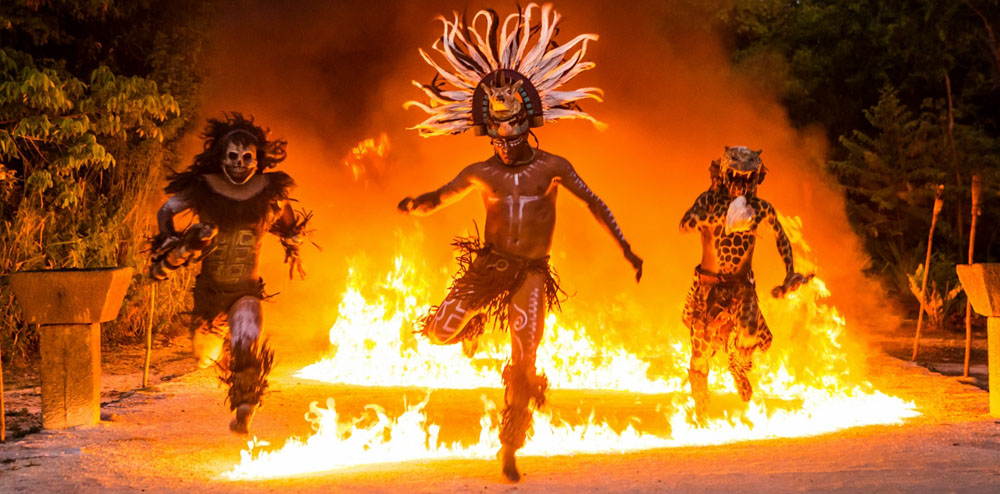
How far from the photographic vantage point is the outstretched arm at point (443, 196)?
21.5 ft

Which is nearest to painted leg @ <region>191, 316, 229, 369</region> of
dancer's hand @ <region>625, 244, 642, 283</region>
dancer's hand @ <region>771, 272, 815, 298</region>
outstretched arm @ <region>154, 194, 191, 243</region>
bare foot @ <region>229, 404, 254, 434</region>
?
bare foot @ <region>229, 404, 254, 434</region>

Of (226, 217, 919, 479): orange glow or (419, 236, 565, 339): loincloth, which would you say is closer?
(419, 236, 565, 339): loincloth

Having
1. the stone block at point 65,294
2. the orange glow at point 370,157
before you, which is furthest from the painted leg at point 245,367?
the orange glow at point 370,157

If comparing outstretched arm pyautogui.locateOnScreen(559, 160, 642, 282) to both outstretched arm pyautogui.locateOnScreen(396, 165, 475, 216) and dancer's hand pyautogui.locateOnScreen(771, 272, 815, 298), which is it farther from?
dancer's hand pyautogui.locateOnScreen(771, 272, 815, 298)

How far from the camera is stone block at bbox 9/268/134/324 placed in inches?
297

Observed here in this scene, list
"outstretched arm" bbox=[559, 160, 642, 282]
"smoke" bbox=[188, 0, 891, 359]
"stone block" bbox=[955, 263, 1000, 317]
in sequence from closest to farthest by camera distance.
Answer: "outstretched arm" bbox=[559, 160, 642, 282] → "stone block" bbox=[955, 263, 1000, 317] → "smoke" bbox=[188, 0, 891, 359]

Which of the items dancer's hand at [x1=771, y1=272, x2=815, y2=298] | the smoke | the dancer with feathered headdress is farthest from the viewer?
the smoke

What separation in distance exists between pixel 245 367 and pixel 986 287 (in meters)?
5.33

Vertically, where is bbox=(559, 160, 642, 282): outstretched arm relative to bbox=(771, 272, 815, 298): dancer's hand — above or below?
above

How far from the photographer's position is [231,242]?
6.89m

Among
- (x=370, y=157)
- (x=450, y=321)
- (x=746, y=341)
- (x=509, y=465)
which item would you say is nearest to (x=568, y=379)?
(x=746, y=341)

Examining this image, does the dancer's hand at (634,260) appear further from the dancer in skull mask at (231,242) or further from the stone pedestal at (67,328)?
the stone pedestal at (67,328)

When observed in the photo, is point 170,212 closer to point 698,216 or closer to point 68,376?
point 68,376

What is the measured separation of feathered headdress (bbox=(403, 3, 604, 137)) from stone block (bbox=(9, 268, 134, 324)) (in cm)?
272
